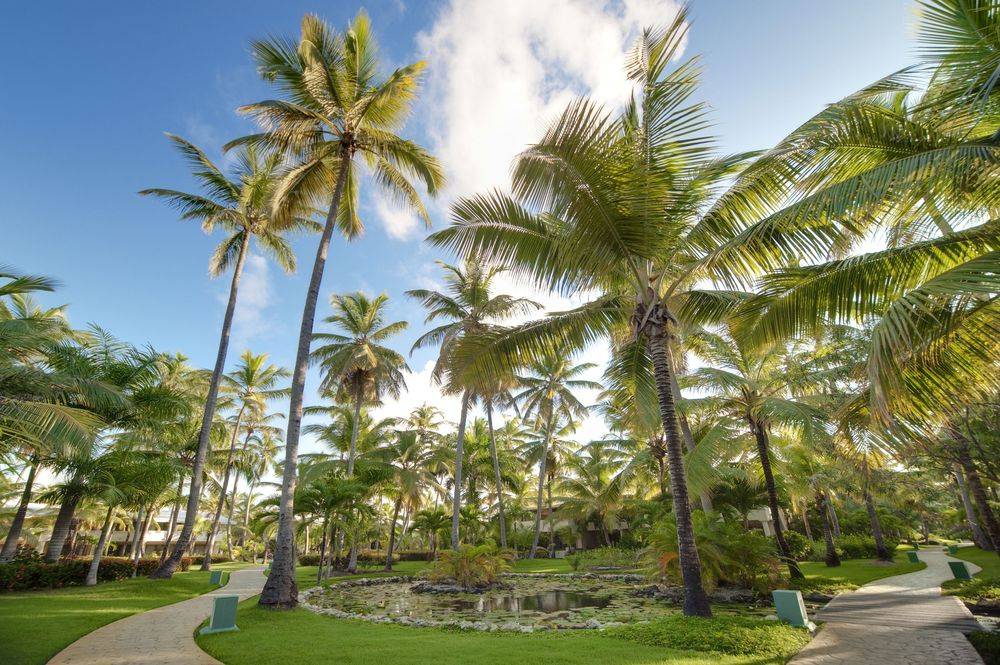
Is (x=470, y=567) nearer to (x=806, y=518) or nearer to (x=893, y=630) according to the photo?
(x=893, y=630)

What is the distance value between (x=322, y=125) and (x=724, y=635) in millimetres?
14617

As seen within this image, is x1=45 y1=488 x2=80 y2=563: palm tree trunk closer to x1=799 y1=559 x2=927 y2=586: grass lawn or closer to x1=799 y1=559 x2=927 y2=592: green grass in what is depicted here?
x1=799 y1=559 x2=927 y2=592: green grass

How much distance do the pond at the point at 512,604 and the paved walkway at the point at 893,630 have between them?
2277 mm

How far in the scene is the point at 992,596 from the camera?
929 centimetres

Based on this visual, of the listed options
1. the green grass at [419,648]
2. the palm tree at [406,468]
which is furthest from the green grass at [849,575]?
the palm tree at [406,468]

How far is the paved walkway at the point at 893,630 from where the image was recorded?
573cm

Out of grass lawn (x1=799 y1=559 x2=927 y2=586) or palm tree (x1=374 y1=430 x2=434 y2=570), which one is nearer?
grass lawn (x1=799 y1=559 x2=927 y2=586)

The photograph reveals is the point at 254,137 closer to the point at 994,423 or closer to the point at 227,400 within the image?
the point at 994,423

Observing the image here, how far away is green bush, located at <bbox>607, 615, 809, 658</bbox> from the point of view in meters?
5.84

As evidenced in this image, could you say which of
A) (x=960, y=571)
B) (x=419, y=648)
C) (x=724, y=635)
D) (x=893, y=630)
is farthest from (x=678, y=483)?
(x=960, y=571)

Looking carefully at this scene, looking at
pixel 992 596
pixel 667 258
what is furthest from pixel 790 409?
pixel 667 258

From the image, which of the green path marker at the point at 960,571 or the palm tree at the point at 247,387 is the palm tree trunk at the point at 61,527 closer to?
the palm tree at the point at 247,387

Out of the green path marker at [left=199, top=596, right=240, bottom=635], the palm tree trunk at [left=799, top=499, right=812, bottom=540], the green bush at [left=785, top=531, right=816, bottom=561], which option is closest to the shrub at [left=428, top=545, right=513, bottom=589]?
the green path marker at [left=199, top=596, right=240, bottom=635]

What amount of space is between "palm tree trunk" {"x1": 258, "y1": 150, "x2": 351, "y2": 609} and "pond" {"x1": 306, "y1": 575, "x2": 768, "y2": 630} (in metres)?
1.08
